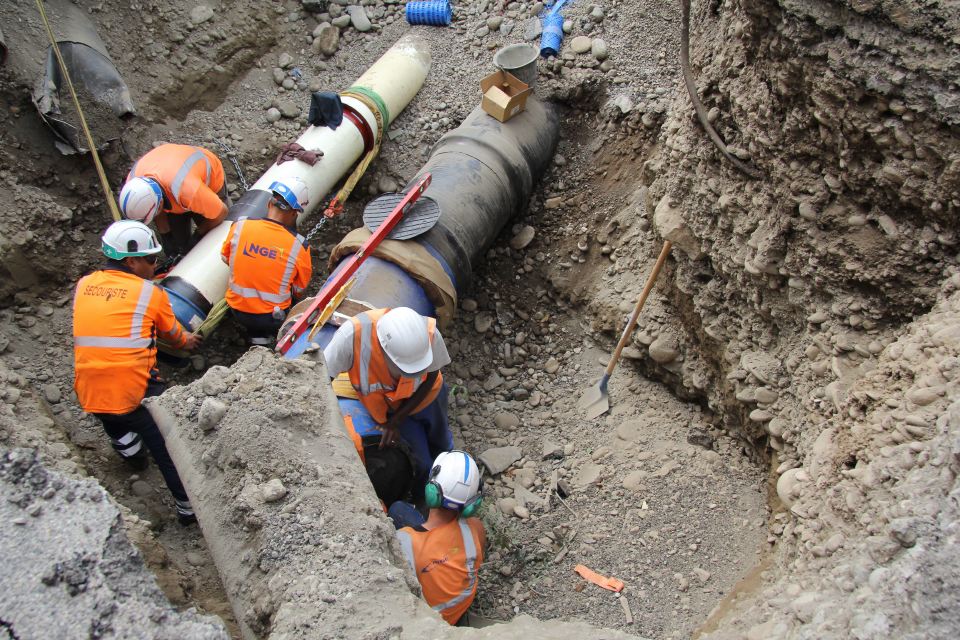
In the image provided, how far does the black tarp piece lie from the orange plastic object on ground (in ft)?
15.3

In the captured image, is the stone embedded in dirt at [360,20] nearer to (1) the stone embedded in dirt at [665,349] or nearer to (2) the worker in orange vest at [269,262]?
(2) the worker in orange vest at [269,262]

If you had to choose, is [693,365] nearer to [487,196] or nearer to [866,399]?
[866,399]

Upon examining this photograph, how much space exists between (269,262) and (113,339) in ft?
3.42

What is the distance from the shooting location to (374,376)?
12.3ft

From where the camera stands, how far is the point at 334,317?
161 inches

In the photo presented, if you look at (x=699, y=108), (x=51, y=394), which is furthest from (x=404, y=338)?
(x=51, y=394)

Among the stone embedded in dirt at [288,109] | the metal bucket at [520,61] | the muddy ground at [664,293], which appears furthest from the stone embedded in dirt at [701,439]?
the stone embedded in dirt at [288,109]

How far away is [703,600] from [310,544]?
1.85 metres

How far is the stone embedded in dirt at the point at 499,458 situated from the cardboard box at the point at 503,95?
8.06ft

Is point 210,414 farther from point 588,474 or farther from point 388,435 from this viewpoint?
point 588,474

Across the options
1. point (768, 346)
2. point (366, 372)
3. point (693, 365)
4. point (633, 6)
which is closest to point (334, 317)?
point (366, 372)

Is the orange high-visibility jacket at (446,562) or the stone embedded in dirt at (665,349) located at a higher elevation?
the stone embedded in dirt at (665,349)

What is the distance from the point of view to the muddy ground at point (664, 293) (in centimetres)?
250

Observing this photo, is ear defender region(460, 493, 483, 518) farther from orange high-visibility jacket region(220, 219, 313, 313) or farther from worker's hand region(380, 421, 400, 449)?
orange high-visibility jacket region(220, 219, 313, 313)
